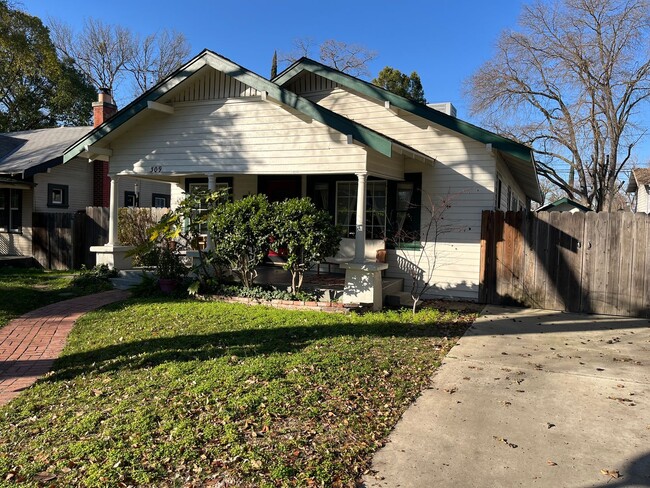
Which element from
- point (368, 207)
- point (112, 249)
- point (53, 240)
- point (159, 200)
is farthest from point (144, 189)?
point (368, 207)

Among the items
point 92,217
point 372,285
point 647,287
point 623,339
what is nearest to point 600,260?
point 647,287

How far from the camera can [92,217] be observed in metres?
15.6

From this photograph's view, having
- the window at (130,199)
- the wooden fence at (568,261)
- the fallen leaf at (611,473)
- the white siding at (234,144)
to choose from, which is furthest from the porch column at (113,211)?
the fallen leaf at (611,473)

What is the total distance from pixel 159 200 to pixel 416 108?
50.9ft

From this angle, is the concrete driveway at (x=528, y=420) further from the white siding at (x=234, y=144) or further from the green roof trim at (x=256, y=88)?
the white siding at (x=234, y=144)

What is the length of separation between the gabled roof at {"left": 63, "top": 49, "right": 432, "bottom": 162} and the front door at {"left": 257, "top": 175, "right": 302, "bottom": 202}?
3.49 meters

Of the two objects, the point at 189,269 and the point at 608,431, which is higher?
the point at 189,269

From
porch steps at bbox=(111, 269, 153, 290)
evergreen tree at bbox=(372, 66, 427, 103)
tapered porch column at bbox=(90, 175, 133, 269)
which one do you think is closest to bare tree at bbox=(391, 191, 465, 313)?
porch steps at bbox=(111, 269, 153, 290)

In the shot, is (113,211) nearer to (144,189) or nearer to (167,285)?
(167,285)

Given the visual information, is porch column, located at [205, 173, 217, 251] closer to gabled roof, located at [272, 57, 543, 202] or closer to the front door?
the front door

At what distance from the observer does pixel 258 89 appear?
9.66 m

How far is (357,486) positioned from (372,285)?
18.5ft

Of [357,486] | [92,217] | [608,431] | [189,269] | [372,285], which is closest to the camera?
[357,486]

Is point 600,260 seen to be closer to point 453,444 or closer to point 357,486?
point 453,444
